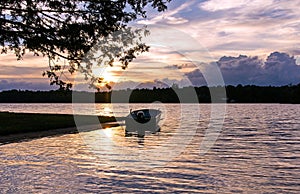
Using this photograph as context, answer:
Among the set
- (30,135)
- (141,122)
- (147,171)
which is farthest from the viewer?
(141,122)

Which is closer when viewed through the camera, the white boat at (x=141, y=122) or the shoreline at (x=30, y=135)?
the shoreline at (x=30, y=135)

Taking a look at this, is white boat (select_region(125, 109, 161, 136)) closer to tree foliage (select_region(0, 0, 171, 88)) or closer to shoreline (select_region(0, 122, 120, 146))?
shoreline (select_region(0, 122, 120, 146))

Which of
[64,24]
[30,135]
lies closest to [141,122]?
[30,135]

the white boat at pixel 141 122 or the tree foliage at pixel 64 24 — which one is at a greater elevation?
the tree foliage at pixel 64 24

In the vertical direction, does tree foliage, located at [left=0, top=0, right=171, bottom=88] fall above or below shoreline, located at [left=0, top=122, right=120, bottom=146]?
above

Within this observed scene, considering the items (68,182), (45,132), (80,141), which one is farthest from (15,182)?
(45,132)

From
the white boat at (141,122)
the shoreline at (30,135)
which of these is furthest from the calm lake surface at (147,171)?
the white boat at (141,122)

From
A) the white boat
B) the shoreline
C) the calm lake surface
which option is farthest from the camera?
the white boat

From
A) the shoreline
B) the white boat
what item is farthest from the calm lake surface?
the white boat

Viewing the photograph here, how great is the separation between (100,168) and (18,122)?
A: 26595 millimetres

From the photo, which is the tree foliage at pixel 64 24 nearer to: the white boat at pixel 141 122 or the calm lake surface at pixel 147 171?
the calm lake surface at pixel 147 171

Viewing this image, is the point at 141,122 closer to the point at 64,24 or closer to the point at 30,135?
the point at 30,135

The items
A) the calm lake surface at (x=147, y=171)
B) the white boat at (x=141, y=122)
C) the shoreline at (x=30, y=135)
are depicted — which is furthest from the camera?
the white boat at (x=141, y=122)

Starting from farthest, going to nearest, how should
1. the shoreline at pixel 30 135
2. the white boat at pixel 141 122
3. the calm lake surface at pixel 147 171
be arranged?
the white boat at pixel 141 122
the shoreline at pixel 30 135
the calm lake surface at pixel 147 171
